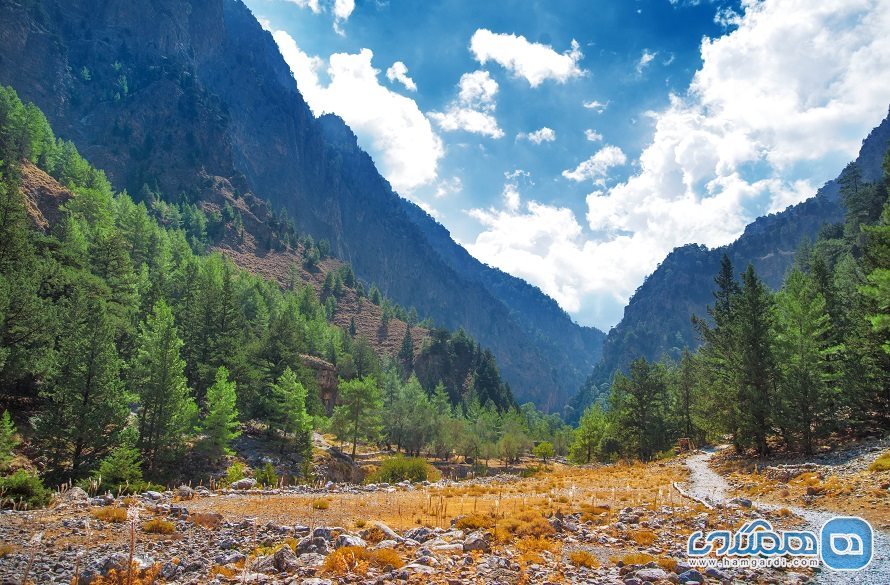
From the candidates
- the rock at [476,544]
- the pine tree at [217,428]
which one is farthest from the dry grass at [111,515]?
the pine tree at [217,428]

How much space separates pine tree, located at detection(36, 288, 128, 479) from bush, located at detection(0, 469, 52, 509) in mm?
11599

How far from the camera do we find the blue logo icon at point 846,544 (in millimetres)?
11695

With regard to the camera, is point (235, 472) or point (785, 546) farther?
point (235, 472)

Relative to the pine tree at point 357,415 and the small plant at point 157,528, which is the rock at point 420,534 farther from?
the pine tree at point 357,415

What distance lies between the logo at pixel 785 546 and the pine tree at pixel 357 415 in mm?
54211

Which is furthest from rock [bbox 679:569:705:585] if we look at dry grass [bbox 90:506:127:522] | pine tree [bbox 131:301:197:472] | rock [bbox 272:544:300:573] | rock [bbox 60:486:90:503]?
pine tree [bbox 131:301:197:472]

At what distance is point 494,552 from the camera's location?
509 inches

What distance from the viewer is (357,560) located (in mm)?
11789

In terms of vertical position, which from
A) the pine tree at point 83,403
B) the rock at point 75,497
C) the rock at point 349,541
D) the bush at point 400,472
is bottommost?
the bush at point 400,472

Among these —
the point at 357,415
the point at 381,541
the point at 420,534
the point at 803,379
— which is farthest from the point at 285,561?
the point at 357,415

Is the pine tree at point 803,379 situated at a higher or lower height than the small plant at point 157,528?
higher

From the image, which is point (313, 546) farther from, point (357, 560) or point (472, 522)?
point (472, 522)

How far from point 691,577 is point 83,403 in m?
36.7

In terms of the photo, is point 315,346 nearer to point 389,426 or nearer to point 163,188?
point 389,426
